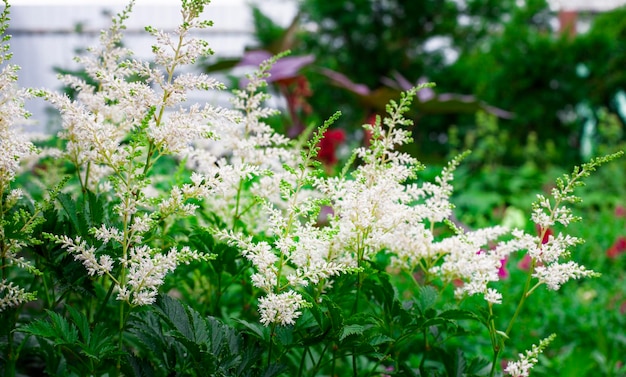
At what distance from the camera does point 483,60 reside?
814 centimetres

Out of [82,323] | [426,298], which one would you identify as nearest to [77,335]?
[82,323]

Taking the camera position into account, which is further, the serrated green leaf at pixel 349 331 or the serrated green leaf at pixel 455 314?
the serrated green leaf at pixel 455 314

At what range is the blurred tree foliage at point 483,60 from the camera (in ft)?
24.9

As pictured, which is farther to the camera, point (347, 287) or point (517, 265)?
point (517, 265)

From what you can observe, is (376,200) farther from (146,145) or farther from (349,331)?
(146,145)

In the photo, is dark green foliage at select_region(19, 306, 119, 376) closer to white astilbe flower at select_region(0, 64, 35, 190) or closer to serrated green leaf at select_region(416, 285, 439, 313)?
white astilbe flower at select_region(0, 64, 35, 190)

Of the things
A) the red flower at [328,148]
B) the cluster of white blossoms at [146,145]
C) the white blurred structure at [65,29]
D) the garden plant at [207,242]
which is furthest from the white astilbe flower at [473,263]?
the white blurred structure at [65,29]

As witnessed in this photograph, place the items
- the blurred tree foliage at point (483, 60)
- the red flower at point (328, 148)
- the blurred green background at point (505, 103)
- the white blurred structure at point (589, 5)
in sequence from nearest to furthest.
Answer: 1. the blurred green background at point (505, 103)
2. the red flower at point (328, 148)
3. the blurred tree foliage at point (483, 60)
4. the white blurred structure at point (589, 5)

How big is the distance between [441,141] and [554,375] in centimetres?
677

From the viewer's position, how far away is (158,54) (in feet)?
3.85

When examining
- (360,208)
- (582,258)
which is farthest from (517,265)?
(360,208)

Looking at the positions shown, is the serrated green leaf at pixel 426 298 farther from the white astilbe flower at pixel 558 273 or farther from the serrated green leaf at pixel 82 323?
the serrated green leaf at pixel 82 323

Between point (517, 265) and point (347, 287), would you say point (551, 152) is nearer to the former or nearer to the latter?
point (517, 265)

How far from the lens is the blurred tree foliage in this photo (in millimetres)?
7582
